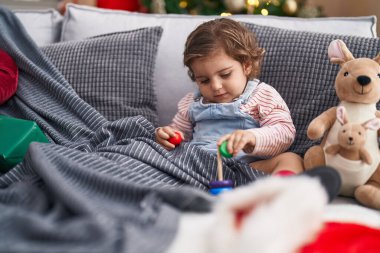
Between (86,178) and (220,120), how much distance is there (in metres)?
0.48

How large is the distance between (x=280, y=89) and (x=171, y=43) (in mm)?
438

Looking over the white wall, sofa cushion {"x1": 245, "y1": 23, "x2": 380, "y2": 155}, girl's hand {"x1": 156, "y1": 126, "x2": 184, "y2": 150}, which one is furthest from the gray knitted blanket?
the white wall

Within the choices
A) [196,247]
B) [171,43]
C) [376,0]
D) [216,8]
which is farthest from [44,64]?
[376,0]

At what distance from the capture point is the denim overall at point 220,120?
119 centimetres

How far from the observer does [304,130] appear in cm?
120

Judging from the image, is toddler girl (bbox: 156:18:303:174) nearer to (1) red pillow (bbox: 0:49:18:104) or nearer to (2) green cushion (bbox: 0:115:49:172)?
(2) green cushion (bbox: 0:115:49:172)

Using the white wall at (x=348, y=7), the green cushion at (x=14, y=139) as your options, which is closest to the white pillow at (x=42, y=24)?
the green cushion at (x=14, y=139)

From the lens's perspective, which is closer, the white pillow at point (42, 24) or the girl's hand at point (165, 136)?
the girl's hand at point (165, 136)

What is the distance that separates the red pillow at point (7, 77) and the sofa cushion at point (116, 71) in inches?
5.5

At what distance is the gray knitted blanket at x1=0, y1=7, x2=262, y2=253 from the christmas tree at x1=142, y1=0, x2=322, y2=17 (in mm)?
1230

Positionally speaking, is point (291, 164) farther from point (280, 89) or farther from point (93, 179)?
point (93, 179)

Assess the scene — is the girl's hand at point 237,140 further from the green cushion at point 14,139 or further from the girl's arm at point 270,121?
the green cushion at point 14,139

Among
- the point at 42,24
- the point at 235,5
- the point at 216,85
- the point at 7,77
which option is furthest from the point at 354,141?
the point at 235,5

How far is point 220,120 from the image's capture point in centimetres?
122
